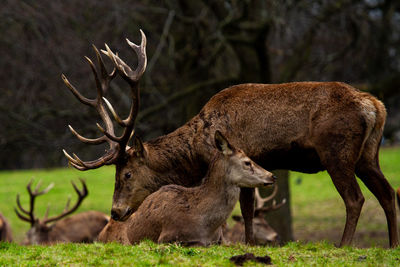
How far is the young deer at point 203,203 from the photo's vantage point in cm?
668

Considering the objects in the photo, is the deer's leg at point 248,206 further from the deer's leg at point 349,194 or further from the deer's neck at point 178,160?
the deer's leg at point 349,194

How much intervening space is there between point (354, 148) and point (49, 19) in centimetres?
774

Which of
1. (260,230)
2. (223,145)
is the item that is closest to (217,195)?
(223,145)

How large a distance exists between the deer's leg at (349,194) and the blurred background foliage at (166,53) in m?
4.56

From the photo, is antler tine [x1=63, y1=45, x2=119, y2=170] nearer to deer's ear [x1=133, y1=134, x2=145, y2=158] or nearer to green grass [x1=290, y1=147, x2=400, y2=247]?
deer's ear [x1=133, y1=134, x2=145, y2=158]

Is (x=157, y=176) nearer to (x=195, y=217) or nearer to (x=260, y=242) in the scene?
(x=195, y=217)

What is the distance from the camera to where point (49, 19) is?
41.2 ft

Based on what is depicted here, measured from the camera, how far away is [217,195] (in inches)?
268

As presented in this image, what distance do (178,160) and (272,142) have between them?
3.85ft

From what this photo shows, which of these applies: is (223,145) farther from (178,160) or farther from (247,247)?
(247,247)

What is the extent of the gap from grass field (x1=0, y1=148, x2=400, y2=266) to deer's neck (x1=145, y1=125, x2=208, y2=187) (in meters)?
1.37

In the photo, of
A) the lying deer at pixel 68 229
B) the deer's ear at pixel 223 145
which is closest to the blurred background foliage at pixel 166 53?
the lying deer at pixel 68 229

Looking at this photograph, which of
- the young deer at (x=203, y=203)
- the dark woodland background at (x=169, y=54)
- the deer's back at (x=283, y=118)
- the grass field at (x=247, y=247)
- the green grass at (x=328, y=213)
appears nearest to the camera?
the grass field at (x=247, y=247)

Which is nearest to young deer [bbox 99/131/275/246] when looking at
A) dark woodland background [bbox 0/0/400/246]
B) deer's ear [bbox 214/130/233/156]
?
deer's ear [bbox 214/130/233/156]
